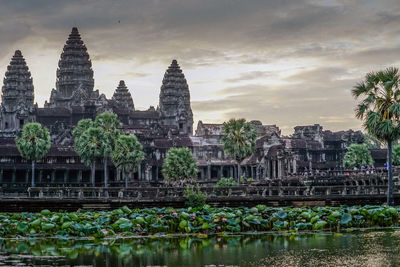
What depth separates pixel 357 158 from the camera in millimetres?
124938

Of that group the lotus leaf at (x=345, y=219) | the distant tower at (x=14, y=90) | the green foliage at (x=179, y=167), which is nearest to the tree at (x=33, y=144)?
the green foliage at (x=179, y=167)

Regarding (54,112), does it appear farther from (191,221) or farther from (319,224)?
(319,224)

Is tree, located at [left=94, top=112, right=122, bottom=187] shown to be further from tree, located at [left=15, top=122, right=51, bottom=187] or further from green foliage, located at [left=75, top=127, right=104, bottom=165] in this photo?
tree, located at [left=15, top=122, right=51, bottom=187]

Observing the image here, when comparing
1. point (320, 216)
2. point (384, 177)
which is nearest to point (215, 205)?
point (320, 216)

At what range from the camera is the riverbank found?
115ft

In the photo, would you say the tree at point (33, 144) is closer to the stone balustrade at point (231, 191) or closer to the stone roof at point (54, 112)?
the stone balustrade at point (231, 191)

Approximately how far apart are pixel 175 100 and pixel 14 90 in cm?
4047

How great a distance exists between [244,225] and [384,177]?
38765 millimetres

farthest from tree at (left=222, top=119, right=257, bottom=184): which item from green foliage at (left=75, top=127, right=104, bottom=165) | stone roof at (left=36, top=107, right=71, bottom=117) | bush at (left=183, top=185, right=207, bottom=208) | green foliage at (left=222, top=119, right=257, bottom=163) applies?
stone roof at (left=36, top=107, right=71, bottom=117)

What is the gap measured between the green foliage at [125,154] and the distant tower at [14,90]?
69.2 m

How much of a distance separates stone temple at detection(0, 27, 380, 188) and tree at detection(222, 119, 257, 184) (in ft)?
44.1

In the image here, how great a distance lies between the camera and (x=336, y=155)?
495 ft

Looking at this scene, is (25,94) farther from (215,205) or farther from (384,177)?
(215,205)

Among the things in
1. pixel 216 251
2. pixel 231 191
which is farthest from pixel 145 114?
pixel 216 251
